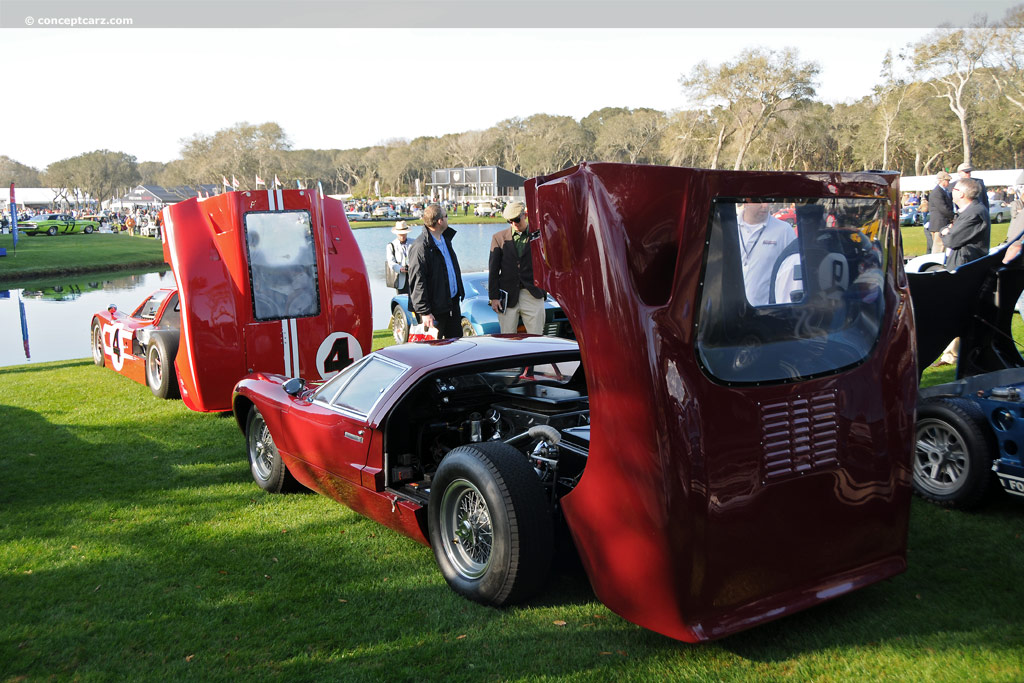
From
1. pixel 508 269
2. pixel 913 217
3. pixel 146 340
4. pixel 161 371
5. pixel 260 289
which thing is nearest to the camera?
pixel 260 289

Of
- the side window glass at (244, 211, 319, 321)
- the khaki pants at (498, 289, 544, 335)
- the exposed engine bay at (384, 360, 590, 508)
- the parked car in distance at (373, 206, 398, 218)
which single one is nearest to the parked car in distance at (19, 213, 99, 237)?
the parked car in distance at (373, 206, 398, 218)

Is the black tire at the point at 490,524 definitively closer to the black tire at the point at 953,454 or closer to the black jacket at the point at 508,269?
the black tire at the point at 953,454

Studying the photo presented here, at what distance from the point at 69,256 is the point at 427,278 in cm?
3570

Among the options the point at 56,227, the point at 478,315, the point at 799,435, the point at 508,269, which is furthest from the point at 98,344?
the point at 56,227

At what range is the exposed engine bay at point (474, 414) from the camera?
462 cm

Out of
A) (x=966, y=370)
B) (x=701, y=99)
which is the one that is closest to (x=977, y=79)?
(x=701, y=99)

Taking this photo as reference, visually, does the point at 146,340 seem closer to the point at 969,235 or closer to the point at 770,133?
the point at 969,235

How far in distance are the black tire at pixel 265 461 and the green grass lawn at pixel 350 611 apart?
0.31 feet

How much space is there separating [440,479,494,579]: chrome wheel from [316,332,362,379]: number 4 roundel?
4.58m

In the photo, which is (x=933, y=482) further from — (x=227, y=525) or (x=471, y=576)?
(x=227, y=525)

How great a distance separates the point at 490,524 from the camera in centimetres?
379

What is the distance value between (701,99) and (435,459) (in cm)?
7028

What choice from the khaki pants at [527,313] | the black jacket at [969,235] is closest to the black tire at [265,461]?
the khaki pants at [527,313]

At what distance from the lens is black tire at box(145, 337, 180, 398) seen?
8.88 meters
